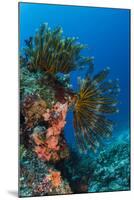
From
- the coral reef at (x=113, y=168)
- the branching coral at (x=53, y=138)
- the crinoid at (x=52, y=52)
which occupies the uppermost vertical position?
the crinoid at (x=52, y=52)

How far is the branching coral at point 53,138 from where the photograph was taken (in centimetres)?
463

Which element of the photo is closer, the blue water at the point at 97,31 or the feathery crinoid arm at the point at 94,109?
the blue water at the point at 97,31

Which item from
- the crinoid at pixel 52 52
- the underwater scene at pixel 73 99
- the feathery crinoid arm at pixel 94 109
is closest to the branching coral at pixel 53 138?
the underwater scene at pixel 73 99

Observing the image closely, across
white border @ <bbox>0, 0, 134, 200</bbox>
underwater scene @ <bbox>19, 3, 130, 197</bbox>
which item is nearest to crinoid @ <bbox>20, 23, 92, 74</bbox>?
underwater scene @ <bbox>19, 3, 130, 197</bbox>

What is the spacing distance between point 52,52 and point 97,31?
459 mm

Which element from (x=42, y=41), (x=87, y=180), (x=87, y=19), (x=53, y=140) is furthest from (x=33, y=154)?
(x=87, y=19)

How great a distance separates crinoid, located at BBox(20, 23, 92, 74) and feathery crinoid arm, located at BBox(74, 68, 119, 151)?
8.5 inches

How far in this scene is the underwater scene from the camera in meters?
4.60

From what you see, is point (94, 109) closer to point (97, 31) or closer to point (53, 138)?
point (53, 138)

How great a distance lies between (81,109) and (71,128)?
0.19m

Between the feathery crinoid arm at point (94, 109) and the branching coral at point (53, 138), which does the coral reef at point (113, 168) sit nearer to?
the feathery crinoid arm at point (94, 109)

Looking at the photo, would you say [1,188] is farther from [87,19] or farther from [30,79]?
[87,19]

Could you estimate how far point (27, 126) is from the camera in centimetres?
459

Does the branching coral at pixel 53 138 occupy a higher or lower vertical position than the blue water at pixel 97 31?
lower
